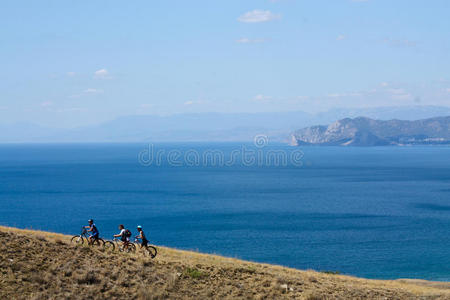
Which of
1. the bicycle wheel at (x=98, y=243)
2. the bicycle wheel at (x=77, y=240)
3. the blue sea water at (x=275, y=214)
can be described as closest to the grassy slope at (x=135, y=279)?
the bicycle wheel at (x=77, y=240)

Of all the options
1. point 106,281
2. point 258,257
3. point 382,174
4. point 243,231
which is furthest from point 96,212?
point 382,174

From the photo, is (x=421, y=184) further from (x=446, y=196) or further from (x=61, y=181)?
(x=61, y=181)

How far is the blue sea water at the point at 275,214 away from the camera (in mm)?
61094

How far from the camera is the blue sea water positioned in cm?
6109

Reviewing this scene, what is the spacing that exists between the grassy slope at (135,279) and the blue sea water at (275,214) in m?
28.2

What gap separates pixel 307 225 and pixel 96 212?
38978 mm

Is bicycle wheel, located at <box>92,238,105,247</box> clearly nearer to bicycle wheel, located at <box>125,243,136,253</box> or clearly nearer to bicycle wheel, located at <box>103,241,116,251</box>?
bicycle wheel, located at <box>103,241,116,251</box>

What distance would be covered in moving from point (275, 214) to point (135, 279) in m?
72.2

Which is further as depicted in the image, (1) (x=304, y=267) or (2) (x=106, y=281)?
(1) (x=304, y=267)

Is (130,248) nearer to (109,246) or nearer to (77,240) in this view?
(109,246)

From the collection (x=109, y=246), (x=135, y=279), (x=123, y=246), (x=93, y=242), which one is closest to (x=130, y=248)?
(x=123, y=246)

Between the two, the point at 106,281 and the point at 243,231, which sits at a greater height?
the point at 106,281

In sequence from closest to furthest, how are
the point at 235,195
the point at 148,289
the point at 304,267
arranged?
the point at 148,289 < the point at 304,267 < the point at 235,195

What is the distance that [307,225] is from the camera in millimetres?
82312
